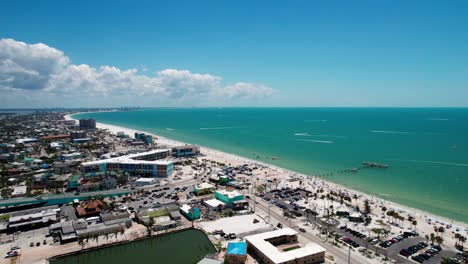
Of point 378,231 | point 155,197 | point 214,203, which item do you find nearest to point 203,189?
point 214,203

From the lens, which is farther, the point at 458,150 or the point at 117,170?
the point at 458,150

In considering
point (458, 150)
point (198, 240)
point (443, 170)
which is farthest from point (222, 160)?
point (458, 150)

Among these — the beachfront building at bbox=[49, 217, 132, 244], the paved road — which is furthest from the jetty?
the beachfront building at bbox=[49, 217, 132, 244]

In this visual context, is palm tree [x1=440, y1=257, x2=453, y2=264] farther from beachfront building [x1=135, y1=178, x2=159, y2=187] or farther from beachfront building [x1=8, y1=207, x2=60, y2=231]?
beachfront building [x1=135, y1=178, x2=159, y2=187]

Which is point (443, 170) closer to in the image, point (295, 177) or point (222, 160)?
point (295, 177)

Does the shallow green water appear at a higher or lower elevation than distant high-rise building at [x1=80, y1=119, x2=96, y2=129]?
lower
